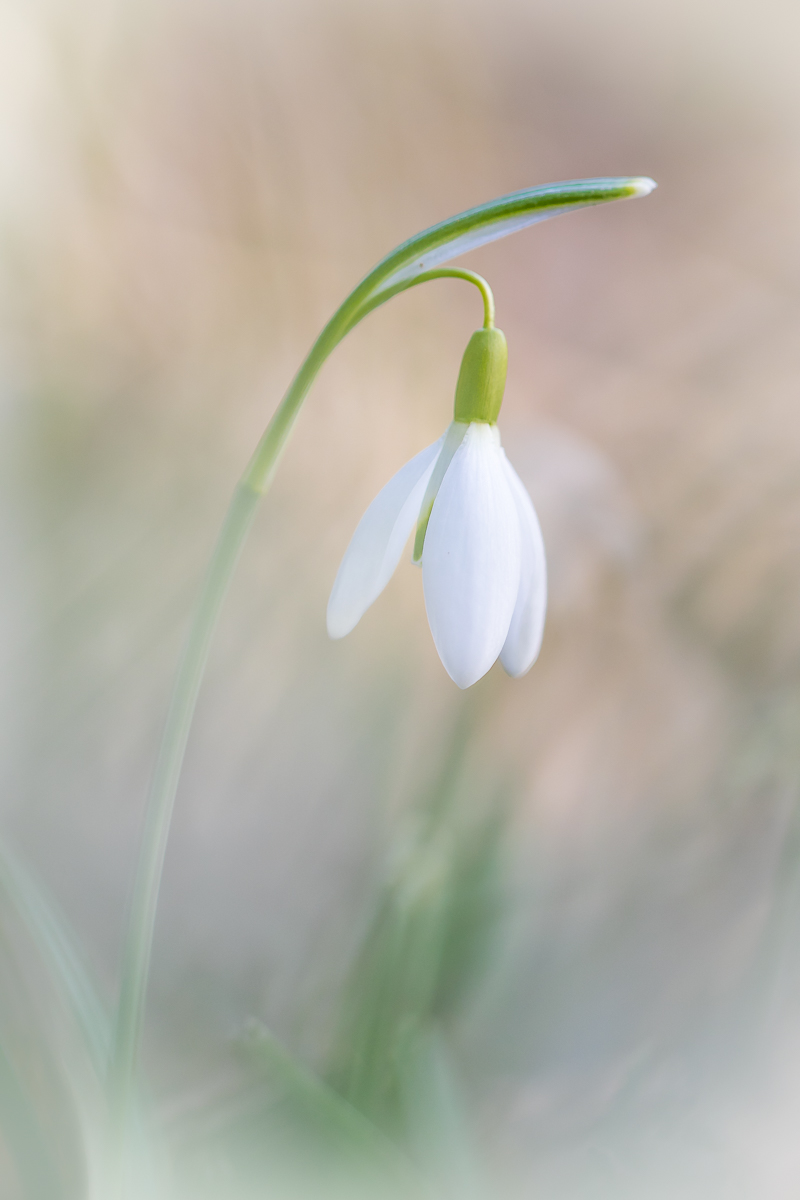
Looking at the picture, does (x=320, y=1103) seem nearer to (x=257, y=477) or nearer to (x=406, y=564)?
(x=257, y=477)

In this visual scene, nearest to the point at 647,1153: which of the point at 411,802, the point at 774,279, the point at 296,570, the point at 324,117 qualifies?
the point at 411,802

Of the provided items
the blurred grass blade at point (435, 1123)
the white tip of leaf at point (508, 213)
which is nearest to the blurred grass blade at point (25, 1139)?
the blurred grass blade at point (435, 1123)

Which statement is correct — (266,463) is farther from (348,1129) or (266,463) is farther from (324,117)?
(324,117)

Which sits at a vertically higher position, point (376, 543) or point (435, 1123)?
point (376, 543)

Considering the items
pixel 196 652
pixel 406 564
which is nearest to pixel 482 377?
pixel 196 652

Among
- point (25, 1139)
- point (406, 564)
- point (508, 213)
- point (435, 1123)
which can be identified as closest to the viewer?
→ point (508, 213)

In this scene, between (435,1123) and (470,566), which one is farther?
(435,1123)

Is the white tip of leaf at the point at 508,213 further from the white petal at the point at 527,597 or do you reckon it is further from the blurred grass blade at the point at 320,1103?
the blurred grass blade at the point at 320,1103

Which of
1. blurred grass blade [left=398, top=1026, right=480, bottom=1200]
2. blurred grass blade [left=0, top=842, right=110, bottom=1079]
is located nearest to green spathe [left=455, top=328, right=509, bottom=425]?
blurred grass blade [left=0, top=842, right=110, bottom=1079]
